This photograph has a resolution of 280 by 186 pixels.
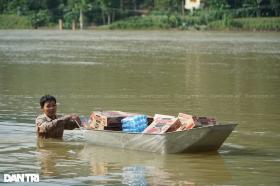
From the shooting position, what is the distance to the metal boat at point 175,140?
40.1 feet

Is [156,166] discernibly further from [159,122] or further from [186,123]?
→ [159,122]

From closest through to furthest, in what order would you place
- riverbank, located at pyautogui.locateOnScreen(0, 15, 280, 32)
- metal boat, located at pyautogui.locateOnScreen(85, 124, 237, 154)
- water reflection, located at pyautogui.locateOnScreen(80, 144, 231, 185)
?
water reflection, located at pyautogui.locateOnScreen(80, 144, 231, 185) < metal boat, located at pyautogui.locateOnScreen(85, 124, 237, 154) < riverbank, located at pyautogui.locateOnScreen(0, 15, 280, 32)

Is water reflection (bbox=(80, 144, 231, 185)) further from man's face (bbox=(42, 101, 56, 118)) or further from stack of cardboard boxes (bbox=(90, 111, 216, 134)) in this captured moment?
man's face (bbox=(42, 101, 56, 118))

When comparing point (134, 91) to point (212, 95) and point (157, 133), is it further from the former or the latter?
point (157, 133)

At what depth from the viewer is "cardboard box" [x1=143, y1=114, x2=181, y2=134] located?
491 inches

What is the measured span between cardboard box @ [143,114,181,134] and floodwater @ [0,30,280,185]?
369mm

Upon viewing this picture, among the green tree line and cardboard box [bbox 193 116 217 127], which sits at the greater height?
cardboard box [bbox 193 116 217 127]

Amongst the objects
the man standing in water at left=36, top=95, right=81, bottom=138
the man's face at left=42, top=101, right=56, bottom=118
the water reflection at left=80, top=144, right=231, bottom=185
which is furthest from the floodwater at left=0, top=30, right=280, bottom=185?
the man's face at left=42, top=101, right=56, bottom=118

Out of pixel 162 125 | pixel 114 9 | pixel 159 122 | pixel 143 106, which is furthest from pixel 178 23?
pixel 162 125

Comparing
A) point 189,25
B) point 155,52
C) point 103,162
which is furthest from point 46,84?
point 189,25

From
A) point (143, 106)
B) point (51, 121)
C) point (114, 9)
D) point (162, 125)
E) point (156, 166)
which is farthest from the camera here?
point (114, 9)

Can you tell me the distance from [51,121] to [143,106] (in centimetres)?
542

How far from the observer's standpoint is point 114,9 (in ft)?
317

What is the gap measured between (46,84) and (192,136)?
12.3 m
